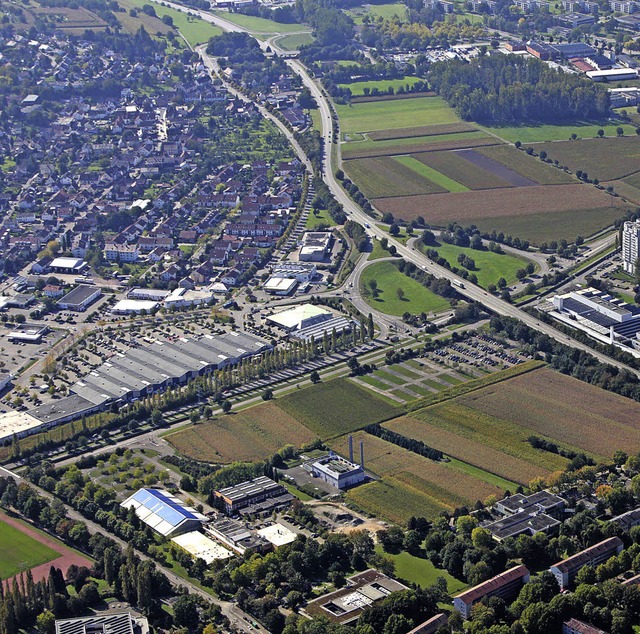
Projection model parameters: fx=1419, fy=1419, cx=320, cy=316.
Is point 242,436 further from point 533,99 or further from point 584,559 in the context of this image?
point 533,99

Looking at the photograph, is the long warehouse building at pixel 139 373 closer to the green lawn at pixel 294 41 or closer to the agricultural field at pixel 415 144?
the agricultural field at pixel 415 144

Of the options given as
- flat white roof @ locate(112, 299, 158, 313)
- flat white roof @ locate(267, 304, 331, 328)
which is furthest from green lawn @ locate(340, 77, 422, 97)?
flat white roof @ locate(267, 304, 331, 328)

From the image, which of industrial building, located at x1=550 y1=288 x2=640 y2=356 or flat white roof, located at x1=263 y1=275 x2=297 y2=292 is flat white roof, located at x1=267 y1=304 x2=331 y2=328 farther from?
industrial building, located at x1=550 y1=288 x2=640 y2=356

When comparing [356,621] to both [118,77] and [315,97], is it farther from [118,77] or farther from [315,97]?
[118,77]

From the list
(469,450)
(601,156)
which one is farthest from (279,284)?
(601,156)

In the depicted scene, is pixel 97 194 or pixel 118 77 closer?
pixel 97 194

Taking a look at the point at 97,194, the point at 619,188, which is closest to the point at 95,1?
the point at 97,194
